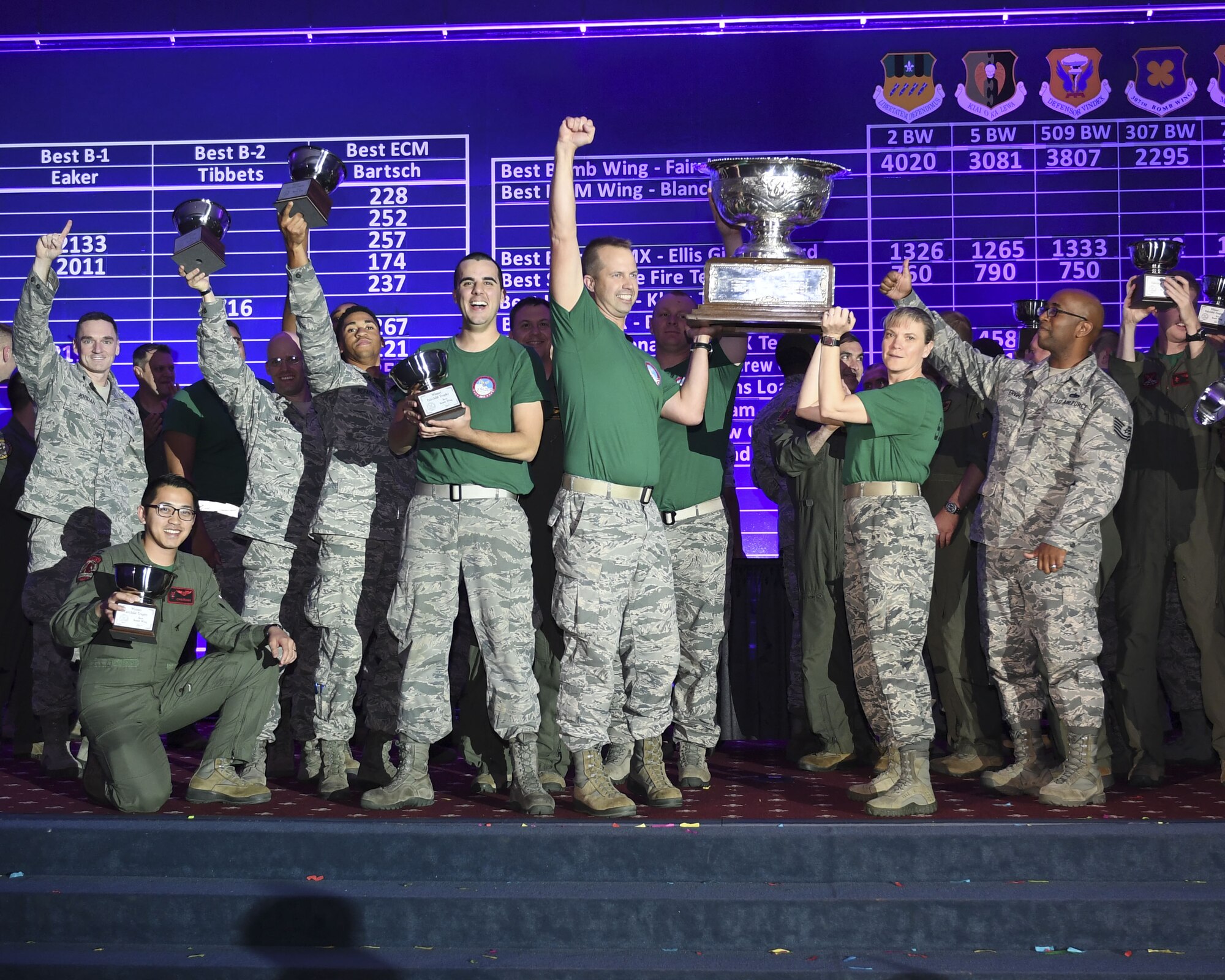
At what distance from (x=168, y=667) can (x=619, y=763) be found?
150 cm

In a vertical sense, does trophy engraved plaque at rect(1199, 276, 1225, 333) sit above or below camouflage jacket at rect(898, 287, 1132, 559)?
above

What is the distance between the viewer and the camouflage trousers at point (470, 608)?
13.1 ft

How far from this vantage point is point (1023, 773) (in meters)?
4.31

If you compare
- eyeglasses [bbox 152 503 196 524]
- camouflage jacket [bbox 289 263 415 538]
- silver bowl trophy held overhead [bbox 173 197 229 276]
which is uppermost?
silver bowl trophy held overhead [bbox 173 197 229 276]

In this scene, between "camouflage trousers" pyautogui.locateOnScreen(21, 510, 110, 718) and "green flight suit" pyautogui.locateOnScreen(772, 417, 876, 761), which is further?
"green flight suit" pyautogui.locateOnScreen(772, 417, 876, 761)

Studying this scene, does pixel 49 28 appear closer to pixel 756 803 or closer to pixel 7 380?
pixel 7 380

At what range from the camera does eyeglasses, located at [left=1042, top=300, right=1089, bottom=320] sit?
14.1 ft

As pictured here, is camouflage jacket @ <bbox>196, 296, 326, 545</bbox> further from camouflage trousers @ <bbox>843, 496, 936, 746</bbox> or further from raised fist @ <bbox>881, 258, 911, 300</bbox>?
raised fist @ <bbox>881, 258, 911, 300</bbox>

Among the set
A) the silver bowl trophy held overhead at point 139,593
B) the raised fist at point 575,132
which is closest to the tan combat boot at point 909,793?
the raised fist at point 575,132

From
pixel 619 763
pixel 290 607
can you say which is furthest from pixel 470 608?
pixel 290 607

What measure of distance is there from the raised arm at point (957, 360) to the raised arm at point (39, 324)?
9.50 feet

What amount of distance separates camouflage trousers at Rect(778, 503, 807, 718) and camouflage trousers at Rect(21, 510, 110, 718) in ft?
8.46

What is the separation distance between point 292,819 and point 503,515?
1060mm

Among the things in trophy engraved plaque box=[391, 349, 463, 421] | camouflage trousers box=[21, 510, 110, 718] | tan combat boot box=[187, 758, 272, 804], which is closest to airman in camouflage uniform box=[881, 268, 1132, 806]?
trophy engraved plaque box=[391, 349, 463, 421]
